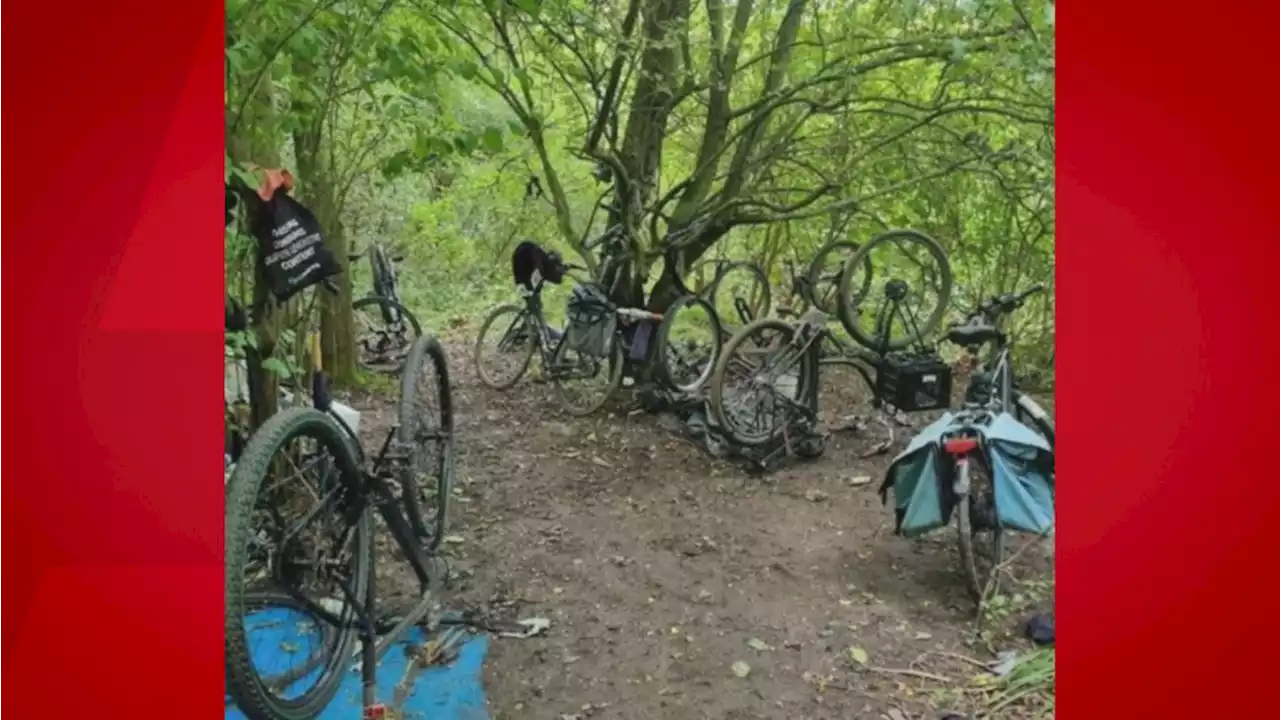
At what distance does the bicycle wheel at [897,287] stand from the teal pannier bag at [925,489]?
1917mm

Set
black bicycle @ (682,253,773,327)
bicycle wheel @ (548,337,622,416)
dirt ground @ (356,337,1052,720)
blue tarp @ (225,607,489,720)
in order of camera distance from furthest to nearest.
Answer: black bicycle @ (682,253,773,327)
bicycle wheel @ (548,337,622,416)
dirt ground @ (356,337,1052,720)
blue tarp @ (225,607,489,720)

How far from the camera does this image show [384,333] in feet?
24.1

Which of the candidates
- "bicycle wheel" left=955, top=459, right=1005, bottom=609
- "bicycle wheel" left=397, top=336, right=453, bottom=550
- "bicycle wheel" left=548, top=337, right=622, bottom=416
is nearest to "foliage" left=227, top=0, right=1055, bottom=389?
"bicycle wheel" left=548, top=337, right=622, bottom=416

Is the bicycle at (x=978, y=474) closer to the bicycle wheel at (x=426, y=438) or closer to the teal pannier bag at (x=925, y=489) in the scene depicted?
the teal pannier bag at (x=925, y=489)

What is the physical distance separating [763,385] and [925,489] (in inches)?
63.0

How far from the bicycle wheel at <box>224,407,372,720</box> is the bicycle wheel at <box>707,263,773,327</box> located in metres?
3.79

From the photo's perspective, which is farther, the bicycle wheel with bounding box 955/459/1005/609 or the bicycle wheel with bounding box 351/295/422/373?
the bicycle wheel with bounding box 351/295/422/373

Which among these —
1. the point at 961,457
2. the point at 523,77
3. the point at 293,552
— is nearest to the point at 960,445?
the point at 961,457

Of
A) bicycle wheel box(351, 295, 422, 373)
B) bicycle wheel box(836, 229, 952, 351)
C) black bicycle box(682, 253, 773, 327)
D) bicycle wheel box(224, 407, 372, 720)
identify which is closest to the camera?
bicycle wheel box(224, 407, 372, 720)

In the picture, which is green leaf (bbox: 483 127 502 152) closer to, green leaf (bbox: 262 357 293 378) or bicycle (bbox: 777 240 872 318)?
green leaf (bbox: 262 357 293 378)

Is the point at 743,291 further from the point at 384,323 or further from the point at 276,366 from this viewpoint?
the point at 276,366

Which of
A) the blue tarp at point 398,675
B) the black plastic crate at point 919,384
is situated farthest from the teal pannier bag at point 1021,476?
the blue tarp at point 398,675

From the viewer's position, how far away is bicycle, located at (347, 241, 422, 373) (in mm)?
7254

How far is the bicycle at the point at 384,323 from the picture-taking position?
725 cm
